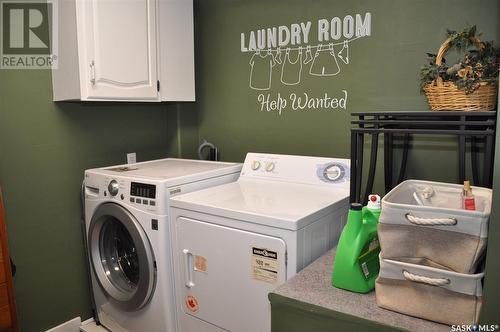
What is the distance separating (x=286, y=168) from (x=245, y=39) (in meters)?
0.92

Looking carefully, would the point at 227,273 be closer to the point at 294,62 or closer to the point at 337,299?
the point at 337,299

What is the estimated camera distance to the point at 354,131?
4.98 ft

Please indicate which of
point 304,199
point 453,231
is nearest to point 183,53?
point 304,199

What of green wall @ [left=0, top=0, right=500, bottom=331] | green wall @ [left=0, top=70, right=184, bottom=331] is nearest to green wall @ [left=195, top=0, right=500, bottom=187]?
green wall @ [left=0, top=0, right=500, bottom=331]

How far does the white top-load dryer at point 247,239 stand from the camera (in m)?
1.50

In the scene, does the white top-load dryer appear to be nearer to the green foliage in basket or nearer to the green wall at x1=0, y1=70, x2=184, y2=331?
the green foliage in basket

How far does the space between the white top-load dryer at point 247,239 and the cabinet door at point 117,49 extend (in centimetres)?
76

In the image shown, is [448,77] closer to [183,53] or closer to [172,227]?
[172,227]

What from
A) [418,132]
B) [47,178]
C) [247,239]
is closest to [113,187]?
[47,178]

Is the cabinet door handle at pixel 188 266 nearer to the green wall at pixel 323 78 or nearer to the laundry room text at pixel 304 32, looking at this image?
the green wall at pixel 323 78

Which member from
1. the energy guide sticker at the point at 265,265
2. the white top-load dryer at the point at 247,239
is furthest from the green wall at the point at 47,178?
the energy guide sticker at the point at 265,265

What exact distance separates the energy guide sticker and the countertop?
0.13 m

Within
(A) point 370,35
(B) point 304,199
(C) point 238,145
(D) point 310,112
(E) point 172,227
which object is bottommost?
(E) point 172,227

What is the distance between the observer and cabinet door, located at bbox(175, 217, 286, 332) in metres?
1.52
